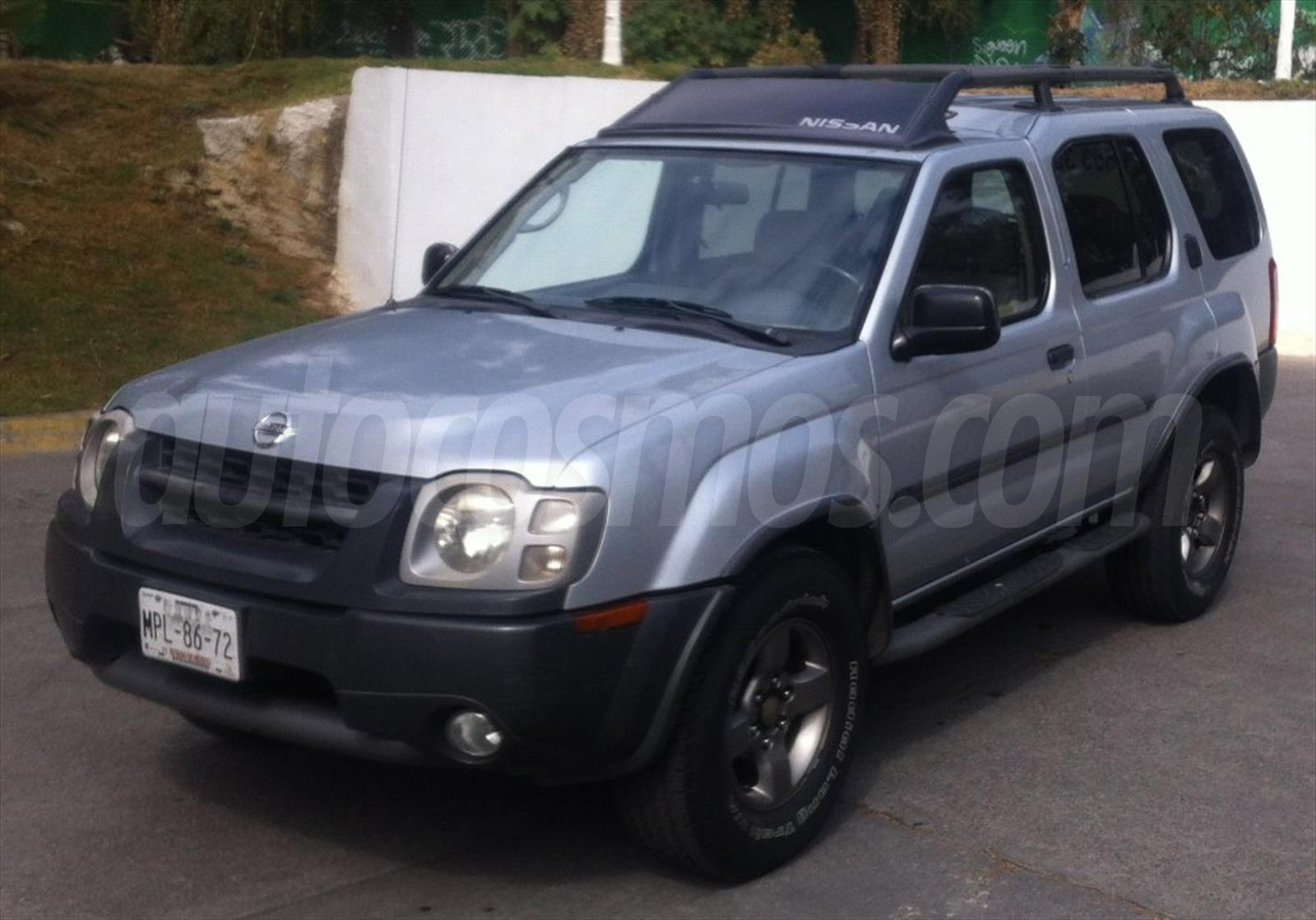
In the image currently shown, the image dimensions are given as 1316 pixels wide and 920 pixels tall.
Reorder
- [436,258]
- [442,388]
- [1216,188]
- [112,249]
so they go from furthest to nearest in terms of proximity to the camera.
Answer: [112,249]
[1216,188]
[436,258]
[442,388]

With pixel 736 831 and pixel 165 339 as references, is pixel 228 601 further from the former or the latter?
pixel 165 339

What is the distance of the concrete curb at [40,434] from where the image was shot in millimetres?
9469

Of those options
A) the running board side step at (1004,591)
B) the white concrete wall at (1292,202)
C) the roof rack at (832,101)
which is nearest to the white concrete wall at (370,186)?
the white concrete wall at (1292,202)

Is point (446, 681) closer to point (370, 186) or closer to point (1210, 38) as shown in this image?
point (370, 186)

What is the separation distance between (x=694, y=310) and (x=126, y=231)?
8.55 metres

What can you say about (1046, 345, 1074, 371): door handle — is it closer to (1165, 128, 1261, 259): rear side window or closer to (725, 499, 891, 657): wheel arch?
(725, 499, 891, 657): wheel arch

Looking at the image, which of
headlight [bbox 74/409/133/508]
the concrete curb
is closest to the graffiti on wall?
the concrete curb

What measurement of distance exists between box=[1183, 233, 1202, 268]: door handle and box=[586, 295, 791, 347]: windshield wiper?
7.75ft

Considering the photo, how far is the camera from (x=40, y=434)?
9547 mm

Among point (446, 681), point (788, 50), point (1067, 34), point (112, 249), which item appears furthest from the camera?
point (1067, 34)

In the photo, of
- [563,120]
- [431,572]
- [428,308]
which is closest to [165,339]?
[563,120]

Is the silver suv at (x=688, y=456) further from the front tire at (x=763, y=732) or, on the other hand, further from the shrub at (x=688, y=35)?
the shrub at (x=688, y=35)

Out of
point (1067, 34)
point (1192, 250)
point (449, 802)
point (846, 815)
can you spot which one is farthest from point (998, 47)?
point (449, 802)

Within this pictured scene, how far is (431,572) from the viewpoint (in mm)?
3977
